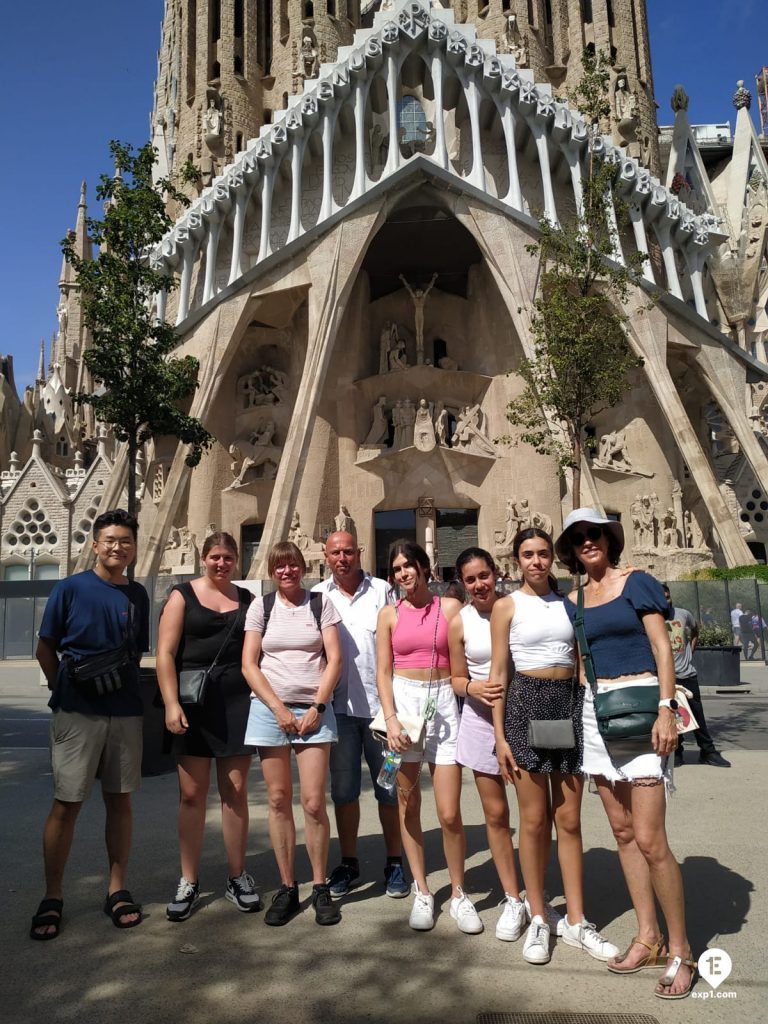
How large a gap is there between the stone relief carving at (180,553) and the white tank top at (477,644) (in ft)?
57.8

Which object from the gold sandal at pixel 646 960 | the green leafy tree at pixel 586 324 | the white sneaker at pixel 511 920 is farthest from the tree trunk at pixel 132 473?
the gold sandal at pixel 646 960

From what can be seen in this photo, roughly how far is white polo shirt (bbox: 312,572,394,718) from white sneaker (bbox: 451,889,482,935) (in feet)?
2.85

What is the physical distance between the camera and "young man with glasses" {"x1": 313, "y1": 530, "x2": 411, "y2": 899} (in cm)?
339

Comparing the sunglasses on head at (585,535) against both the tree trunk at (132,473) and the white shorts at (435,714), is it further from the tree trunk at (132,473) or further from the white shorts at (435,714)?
the tree trunk at (132,473)

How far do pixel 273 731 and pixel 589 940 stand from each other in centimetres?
146

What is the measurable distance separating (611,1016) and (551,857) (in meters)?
1.51

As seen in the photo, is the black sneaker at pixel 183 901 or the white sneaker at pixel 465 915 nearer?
the white sneaker at pixel 465 915

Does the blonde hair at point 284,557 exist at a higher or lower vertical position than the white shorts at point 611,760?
higher

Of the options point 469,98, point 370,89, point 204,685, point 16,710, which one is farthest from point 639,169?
point 204,685

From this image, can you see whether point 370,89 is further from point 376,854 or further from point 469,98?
point 376,854

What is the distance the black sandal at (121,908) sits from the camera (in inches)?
115

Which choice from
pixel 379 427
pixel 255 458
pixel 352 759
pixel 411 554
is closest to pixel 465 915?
pixel 352 759

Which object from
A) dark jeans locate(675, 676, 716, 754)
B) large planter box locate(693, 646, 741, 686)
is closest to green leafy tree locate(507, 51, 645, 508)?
dark jeans locate(675, 676, 716, 754)

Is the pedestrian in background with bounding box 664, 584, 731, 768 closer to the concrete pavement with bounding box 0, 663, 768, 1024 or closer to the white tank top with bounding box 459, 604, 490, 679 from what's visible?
the concrete pavement with bounding box 0, 663, 768, 1024
